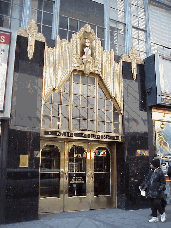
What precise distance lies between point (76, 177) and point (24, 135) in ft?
8.70

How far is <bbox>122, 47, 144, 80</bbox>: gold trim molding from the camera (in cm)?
1009

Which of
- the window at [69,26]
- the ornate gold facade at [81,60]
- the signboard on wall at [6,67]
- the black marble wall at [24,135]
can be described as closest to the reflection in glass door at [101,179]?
the ornate gold facade at [81,60]

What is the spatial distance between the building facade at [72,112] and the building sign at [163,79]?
383 millimetres

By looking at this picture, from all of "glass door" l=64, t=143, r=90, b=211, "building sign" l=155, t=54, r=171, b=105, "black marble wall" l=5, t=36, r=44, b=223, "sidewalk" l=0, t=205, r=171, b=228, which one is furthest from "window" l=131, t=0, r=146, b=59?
"sidewalk" l=0, t=205, r=171, b=228

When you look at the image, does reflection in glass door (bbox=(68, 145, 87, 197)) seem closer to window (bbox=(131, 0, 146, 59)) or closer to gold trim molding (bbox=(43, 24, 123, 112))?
gold trim molding (bbox=(43, 24, 123, 112))

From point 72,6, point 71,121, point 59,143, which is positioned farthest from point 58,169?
point 72,6

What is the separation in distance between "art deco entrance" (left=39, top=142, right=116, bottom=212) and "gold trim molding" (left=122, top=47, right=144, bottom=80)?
128 inches

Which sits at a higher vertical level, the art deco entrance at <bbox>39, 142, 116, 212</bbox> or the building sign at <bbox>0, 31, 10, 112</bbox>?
the building sign at <bbox>0, 31, 10, 112</bbox>

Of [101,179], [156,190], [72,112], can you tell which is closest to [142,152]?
[101,179]

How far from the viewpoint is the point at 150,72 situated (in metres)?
10.2

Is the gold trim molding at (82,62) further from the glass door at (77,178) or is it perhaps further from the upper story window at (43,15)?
the glass door at (77,178)

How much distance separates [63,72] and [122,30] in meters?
4.11

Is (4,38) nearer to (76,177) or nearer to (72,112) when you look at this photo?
(72,112)

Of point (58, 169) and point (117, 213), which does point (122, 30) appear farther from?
point (117, 213)
